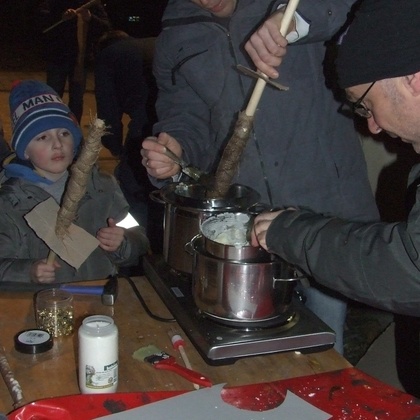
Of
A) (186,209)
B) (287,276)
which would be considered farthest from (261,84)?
(287,276)

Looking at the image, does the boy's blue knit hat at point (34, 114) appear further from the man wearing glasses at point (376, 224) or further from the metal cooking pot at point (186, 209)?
the man wearing glasses at point (376, 224)

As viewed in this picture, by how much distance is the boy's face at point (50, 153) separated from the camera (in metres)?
2.38

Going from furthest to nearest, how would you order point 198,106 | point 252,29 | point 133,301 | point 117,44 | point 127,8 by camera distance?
point 127,8 < point 117,44 < point 198,106 < point 252,29 < point 133,301

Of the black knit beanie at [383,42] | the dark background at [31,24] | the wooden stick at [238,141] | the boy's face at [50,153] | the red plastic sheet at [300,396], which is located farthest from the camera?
the dark background at [31,24]

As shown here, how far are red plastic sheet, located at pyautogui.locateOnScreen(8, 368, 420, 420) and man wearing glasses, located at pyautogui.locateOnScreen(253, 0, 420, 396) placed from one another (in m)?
0.20

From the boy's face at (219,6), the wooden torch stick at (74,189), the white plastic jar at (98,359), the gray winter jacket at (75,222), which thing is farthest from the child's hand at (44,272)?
the boy's face at (219,6)

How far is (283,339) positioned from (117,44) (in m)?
2.52

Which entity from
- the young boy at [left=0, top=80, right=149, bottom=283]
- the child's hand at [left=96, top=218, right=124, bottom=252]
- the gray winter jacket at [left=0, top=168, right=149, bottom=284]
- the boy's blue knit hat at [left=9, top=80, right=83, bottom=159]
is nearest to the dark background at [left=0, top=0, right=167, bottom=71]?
the boy's blue knit hat at [left=9, top=80, right=83, bottom=159]

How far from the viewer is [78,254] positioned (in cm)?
190

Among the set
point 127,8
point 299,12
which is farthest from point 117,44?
point 127,8

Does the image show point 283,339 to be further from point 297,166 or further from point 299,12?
point 299,12

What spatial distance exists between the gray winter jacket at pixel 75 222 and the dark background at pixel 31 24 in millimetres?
4805

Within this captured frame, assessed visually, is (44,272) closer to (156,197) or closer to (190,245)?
(156,197)

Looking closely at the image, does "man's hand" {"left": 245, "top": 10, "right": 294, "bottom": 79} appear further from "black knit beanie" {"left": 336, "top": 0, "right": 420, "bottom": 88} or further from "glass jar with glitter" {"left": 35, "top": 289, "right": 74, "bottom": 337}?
"glass jar with glitter" {"left": 35, "top": 289, "right": 74, "bottom": 337}
